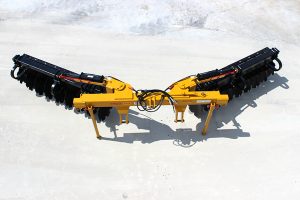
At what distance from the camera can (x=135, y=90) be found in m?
5.21

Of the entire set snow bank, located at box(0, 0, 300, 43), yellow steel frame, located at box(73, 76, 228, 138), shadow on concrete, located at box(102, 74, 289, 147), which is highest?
snow bank, located at box(0, 0, 300, 43)

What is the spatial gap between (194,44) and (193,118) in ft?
7.33

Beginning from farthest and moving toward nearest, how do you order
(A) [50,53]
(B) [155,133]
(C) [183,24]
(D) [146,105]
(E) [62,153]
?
(C) [183,24], (A) [50,53], (B) [155,133], (E) [62,153], (D) [146,105]

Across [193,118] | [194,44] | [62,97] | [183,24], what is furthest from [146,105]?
[183,24]

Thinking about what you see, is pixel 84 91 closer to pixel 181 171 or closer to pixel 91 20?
pixel 181 171

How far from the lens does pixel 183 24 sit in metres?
8.09

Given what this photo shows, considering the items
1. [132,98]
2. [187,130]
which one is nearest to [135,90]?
[132,98]

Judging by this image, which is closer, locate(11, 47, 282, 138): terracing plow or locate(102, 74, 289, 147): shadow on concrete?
locate(11, 47, 282, 138): terracing plow

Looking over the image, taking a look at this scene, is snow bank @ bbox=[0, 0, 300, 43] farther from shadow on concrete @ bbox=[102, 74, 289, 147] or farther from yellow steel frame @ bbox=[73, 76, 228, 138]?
yellow steel frame @ bbox=[73, 76, 228, 138]

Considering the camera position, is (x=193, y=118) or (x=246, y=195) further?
(x=193, y=118)

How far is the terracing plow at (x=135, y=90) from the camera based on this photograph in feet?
16.1

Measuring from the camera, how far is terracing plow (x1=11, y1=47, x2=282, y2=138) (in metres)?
4.90

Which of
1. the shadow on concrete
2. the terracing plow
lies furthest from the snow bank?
the shadow on concrete

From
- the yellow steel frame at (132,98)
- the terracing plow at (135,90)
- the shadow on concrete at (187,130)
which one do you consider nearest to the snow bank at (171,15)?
the terracing plow at (135,90)
